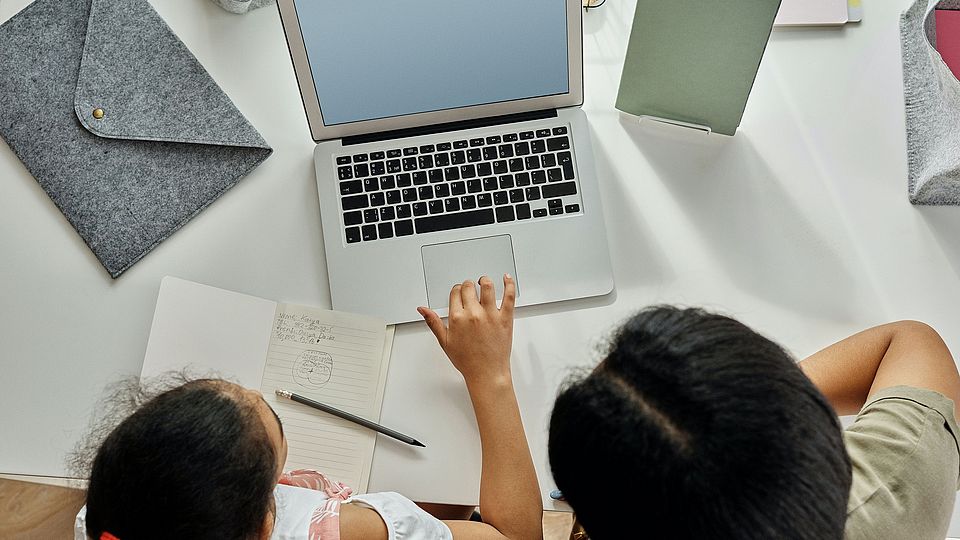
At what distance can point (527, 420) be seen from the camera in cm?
77

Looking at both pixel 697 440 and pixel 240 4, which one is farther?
pixel 240 4

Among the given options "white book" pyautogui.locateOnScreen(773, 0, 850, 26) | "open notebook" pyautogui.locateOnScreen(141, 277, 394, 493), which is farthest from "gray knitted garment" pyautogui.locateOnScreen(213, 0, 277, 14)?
"white book" pyautogui.locateOnScreen(773, 0, 850, 26)

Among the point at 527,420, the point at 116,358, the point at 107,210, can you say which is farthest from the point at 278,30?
the point at 527,420

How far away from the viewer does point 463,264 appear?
0.79 metres

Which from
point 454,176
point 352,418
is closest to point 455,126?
point 454,176

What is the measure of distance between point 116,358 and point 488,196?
1.28 ft

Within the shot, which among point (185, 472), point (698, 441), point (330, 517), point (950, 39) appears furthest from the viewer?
point (950, 39)

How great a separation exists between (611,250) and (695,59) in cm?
19

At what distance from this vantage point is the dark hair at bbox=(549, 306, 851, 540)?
463mm

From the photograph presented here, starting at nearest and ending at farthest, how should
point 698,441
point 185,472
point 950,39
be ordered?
point 698,441 → point 185,472 → point 950,39

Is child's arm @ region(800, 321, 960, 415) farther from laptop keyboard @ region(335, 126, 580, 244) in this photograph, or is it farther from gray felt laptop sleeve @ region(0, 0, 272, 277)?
gray felt laptop sleeve @ region(0, 0, 272, 277)

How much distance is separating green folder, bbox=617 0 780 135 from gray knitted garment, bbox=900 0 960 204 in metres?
0.14

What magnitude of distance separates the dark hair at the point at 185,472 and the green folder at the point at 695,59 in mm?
473

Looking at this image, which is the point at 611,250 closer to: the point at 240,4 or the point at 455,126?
the point at 455,126
